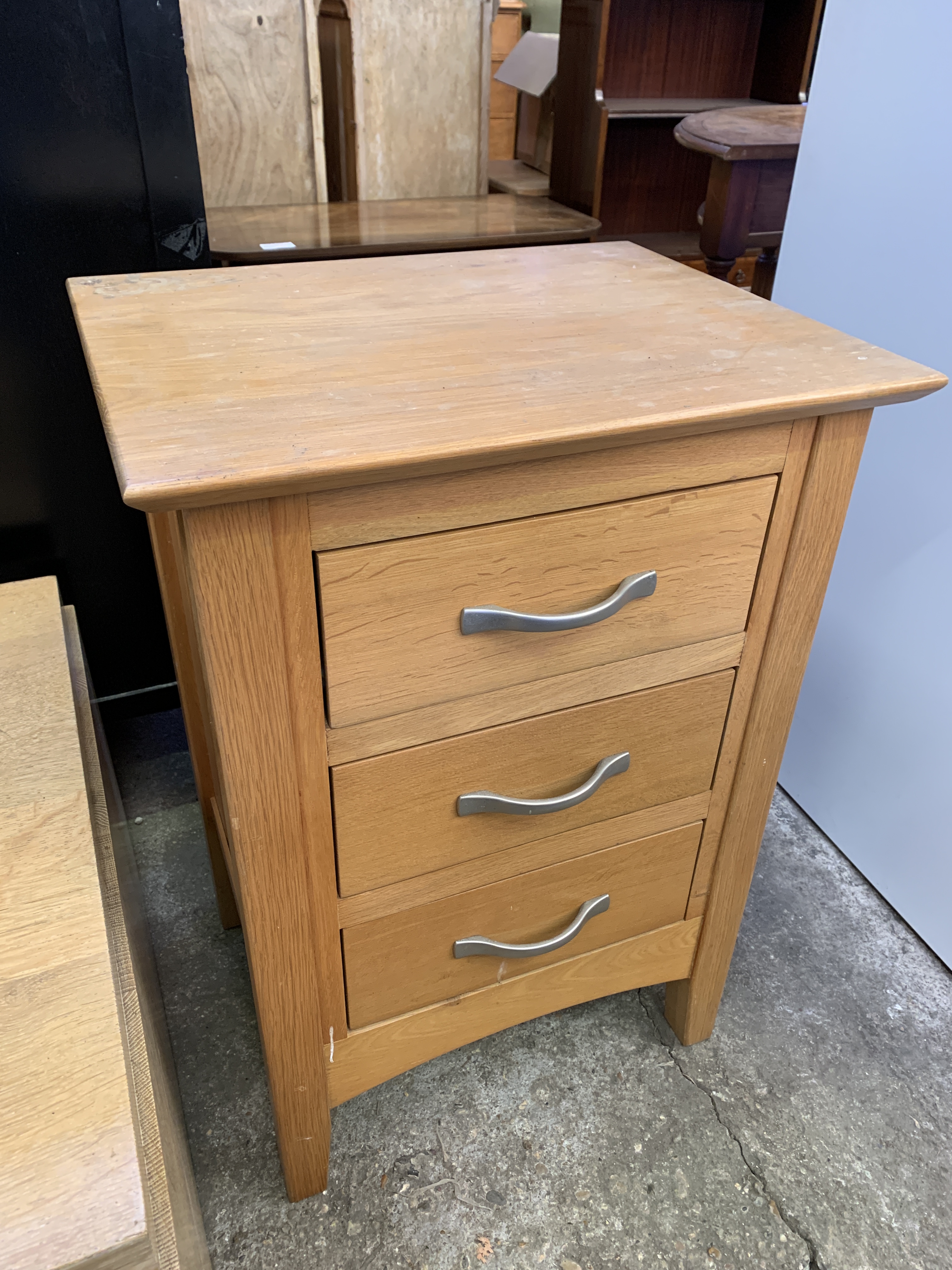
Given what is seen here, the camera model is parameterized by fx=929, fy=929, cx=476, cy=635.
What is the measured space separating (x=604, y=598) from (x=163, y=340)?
0.40 metres

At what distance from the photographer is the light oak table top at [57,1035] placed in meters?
0.52

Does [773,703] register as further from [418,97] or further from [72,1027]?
[418,97]

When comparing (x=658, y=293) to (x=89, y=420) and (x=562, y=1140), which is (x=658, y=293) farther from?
(x=562, y=1140)

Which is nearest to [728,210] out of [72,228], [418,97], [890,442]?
[418,97]

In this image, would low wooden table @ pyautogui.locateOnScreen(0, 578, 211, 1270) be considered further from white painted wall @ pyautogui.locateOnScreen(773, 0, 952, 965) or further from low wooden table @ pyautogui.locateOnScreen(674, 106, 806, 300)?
low wooden table @ pyautogui.locateOnScreen(674, 106, 806, 300)

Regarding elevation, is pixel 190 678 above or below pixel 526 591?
below

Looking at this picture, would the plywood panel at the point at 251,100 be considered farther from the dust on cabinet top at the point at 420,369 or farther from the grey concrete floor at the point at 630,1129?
the grey concrete floor at the point at 630,1129

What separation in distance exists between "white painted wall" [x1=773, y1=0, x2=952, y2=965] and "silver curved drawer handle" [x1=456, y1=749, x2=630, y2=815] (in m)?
0.56

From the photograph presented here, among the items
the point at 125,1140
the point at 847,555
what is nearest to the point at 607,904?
the point at 125,1140

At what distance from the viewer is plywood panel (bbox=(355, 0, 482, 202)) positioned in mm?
1892

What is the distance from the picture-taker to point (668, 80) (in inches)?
112

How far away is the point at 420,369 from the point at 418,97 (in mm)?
1589

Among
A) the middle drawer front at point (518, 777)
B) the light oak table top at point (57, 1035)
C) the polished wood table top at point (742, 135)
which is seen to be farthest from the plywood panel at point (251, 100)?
the middle drawer front at point (518, 777)

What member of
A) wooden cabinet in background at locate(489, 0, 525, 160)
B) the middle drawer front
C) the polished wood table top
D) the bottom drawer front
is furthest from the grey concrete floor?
wooden cabinet in background at locate(489, 0, 525, 160)
